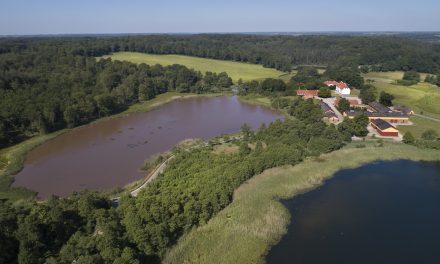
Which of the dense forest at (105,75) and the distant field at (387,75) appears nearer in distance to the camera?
the dense forest at (105,75)

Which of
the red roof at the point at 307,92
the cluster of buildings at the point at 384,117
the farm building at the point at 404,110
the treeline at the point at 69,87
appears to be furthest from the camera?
the red roof at the point at 307,92

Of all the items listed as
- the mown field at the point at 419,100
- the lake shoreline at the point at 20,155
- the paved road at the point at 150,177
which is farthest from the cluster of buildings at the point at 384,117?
the lake shoreline at the point at 20,155

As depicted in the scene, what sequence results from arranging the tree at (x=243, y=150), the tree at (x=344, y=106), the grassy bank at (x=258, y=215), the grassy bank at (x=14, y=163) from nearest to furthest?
the grassy bank at (x=258, y=215)
the grassy bank at (x=14, y=163)
the tree at (x=243, y=150)
the tree at (x=344, y=106)

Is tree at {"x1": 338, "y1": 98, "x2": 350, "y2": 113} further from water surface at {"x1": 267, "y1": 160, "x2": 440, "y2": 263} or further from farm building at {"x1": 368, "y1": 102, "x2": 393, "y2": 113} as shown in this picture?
water surface at {"x1": 267, "y1": 160, "x2": 440, "y2": 263}

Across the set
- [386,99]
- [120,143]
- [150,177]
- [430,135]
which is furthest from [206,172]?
[386,99]

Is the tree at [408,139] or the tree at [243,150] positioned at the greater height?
the tree at [243,150]

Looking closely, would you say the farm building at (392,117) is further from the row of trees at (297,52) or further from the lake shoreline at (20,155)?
the row of trees at (297,52)
